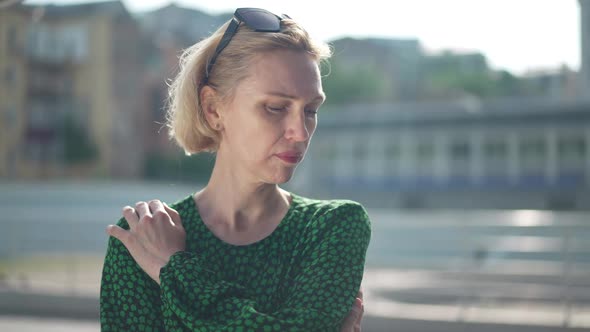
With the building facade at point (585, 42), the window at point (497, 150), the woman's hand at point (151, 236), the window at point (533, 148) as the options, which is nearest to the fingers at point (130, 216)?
the woman's hand at point (151, 236)

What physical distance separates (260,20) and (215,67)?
0.39ft

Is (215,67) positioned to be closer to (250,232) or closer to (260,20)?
(260,20)

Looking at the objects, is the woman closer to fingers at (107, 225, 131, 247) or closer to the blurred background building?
fingers at (107, 225, 131, 247)

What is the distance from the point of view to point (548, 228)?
24.5 ft

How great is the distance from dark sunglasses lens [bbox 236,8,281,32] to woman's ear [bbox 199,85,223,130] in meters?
0.14

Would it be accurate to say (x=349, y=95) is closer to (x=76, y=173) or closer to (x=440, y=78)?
(x=440, y=78)

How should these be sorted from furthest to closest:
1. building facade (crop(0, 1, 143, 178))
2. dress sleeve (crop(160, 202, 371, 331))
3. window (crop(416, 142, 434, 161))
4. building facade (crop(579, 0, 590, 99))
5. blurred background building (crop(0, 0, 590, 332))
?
1. building facade (crop(0, 1, 143, 178))
2. window (crop(416, 142, 434, 161))
3. blurred background building (crop(0, 0, 590, 332))
4. building facade (crop(579, 0, 590, 99))
5. dress sleeve (crop(160, 202, 371, 331))

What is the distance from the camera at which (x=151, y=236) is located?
1.36 m

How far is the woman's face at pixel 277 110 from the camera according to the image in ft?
4.40

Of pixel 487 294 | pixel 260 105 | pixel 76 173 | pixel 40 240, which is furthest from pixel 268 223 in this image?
pixel 76 173

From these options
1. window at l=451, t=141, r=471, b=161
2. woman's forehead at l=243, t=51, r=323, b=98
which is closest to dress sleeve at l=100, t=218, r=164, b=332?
woman's forehead at l=243, t=51, r=323, b=98

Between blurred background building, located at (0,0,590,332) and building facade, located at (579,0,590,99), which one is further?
blurred background building, located at (0,0,590,332)

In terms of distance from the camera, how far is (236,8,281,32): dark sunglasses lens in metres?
1.37

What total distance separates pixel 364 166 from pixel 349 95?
27860 mm
